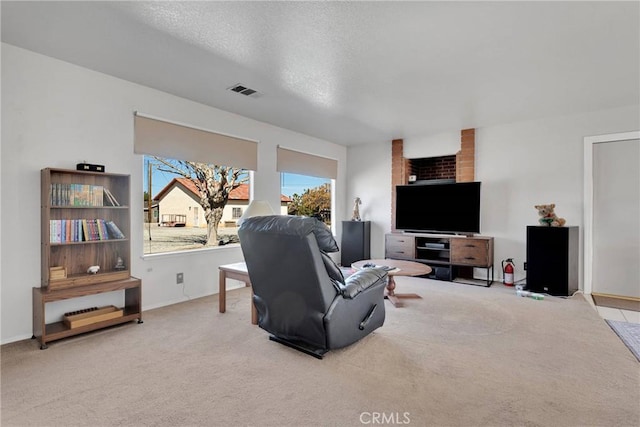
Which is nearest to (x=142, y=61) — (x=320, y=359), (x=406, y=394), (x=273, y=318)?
(x=273, y=318)

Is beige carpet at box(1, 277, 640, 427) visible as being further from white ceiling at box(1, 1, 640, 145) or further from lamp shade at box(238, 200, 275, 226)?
white ceiling at box(1, 1, 640, 145)

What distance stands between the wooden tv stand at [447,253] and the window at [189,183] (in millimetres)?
2665

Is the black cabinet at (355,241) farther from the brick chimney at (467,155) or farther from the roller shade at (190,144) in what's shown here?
the roller shade at (190,144)

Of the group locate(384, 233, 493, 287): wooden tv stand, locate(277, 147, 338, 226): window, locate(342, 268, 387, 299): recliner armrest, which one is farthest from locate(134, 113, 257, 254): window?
locate(384, 233, 493, 287): wooden tv stand

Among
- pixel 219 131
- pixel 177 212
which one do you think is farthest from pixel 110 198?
pixel 219 131

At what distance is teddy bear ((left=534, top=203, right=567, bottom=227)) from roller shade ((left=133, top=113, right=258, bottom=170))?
4.01 metres

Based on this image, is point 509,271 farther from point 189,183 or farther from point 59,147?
point 59,147

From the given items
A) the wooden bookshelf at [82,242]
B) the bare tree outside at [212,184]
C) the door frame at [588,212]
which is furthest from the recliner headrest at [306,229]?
the door frame at [588,212]

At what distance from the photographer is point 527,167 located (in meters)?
4.87

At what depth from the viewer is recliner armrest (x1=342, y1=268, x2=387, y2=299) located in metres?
2.44

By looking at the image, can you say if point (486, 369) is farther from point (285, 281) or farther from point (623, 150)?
point (623, 150)

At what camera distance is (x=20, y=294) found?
9.02 ft

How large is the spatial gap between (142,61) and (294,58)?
1.39 metres

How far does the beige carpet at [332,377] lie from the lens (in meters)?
1.75
